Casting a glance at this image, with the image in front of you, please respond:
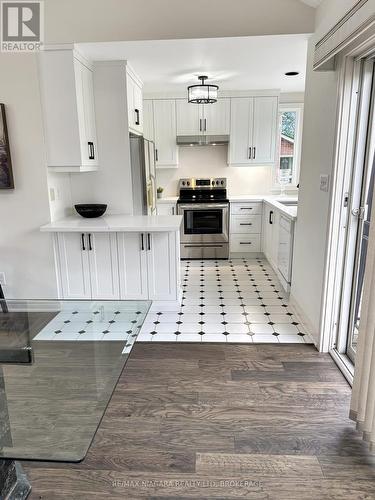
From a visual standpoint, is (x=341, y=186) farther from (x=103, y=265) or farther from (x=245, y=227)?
(x=245, y=227)

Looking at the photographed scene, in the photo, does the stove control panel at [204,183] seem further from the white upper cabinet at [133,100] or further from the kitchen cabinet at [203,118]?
the white upper cabinet at [133,100]


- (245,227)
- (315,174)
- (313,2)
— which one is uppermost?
(313,2)

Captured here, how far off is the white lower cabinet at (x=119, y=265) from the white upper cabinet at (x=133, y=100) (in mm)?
1281

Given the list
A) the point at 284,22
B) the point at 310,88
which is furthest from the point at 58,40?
the point at 310,88

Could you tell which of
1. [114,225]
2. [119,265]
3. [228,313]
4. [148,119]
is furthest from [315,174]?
[148,119]

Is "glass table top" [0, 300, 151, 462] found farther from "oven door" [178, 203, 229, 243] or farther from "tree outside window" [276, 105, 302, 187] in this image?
"tree outside window" [276, 105, 302, 187]

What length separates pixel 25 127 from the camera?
10.1ft

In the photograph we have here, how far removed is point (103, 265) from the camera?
331 centimetres

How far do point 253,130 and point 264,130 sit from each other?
0.16 meters

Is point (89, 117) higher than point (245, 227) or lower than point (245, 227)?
higher

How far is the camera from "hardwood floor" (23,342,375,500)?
1.59m

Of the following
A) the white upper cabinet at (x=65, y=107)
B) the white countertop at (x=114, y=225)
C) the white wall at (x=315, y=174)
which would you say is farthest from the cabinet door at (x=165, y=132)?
the white wall at (x=315, y=174)

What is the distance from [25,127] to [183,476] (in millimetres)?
2948

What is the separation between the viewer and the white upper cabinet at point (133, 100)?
359 centimetres
